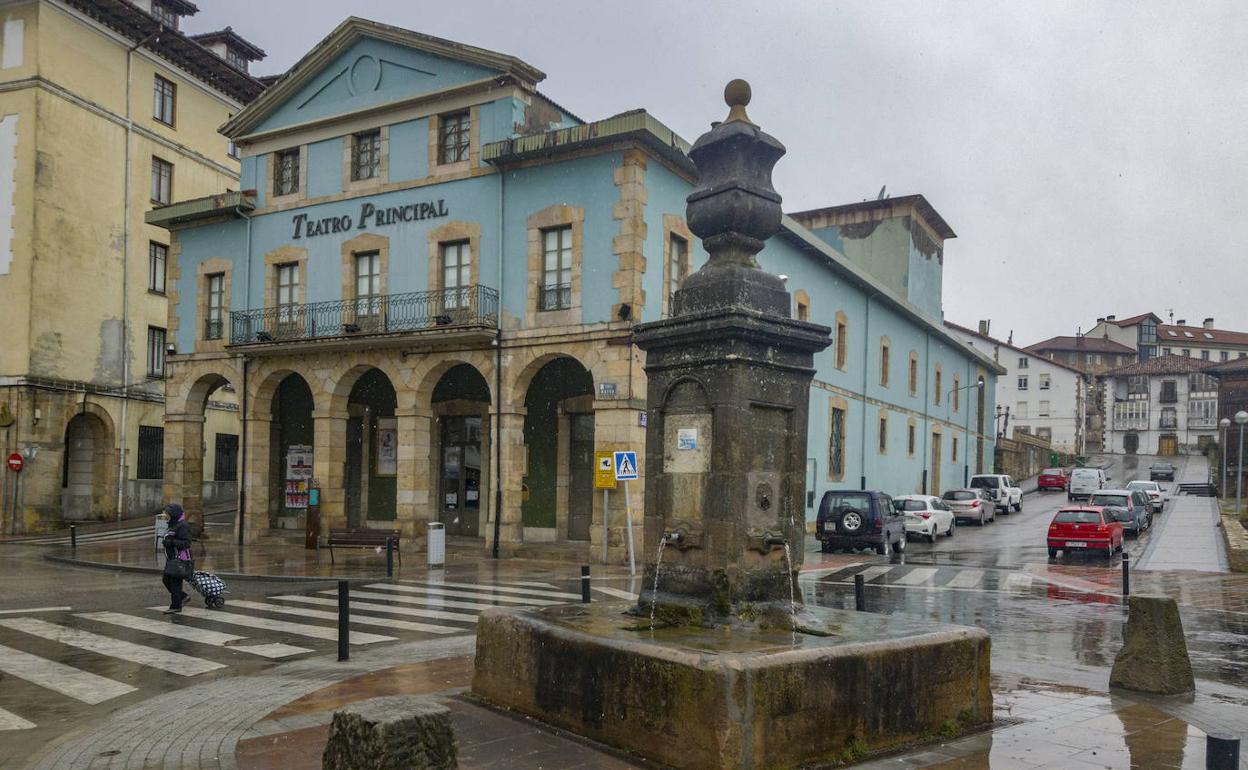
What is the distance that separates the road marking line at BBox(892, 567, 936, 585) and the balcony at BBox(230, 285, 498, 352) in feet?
33.3

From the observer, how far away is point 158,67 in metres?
33.3

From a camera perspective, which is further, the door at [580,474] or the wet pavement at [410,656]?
the door at [580,474]

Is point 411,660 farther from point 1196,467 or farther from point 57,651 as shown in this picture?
point 1196,467

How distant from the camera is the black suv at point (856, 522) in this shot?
23.7 metres

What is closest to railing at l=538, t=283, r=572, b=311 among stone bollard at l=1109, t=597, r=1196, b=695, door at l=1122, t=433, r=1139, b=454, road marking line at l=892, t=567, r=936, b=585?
road marking line at l=892, t=567, r=936, b=585

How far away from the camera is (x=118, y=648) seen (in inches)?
404

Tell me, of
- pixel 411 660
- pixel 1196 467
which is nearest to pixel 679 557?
pixel 411 660

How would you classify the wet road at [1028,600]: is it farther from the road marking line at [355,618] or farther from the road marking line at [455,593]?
the road marking line at [355,618]

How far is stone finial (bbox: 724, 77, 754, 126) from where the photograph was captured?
7500 millimetres

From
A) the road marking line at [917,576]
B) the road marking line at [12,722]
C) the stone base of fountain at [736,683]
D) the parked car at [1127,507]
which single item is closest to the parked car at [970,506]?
the parked car at [1127,507]

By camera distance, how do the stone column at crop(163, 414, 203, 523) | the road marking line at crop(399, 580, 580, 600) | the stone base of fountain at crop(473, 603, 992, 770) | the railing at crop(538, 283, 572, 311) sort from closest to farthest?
the stone base of fountain at crop(473, 603, 992, 770) < the road marking line at crop(399, 580, 580, 600) < the railing at crop(538, 283, 572, 311) < the stone column at crop(163, 414, 203, 523)

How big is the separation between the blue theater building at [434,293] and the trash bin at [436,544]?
2328mm

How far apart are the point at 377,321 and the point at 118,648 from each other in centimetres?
1414

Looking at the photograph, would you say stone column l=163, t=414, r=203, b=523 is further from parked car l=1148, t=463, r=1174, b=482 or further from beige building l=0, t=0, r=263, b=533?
parked car l=1148, t=463, r=1174, b=482
